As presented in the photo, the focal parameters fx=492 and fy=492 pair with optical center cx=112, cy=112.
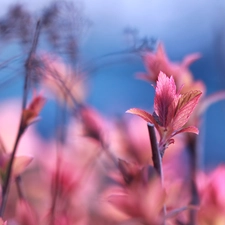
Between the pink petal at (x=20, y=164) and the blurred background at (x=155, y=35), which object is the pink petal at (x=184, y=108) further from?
the blurred background at (x=155, y=35)

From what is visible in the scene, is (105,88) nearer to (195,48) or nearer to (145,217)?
(195,48)

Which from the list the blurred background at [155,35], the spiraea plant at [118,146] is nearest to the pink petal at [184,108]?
the spiraea plant at [118,146]

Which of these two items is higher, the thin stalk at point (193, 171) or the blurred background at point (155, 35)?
the blurred background at point (155, 35)

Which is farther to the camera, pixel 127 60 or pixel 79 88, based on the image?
pixel 79 88

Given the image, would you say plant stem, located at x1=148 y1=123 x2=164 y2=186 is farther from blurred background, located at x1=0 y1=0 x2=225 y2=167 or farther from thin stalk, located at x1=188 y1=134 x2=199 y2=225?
blurred background, located at x1=0 y1=0 x2=225 y2=167

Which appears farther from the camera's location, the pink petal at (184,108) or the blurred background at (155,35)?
the blurred background at (155,35)

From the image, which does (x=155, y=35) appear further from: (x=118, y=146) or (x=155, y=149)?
(x=155, y=149)

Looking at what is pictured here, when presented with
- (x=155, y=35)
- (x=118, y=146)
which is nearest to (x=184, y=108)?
(x=118, y=146)

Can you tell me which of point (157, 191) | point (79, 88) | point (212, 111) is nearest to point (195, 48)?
point (212, 111)
